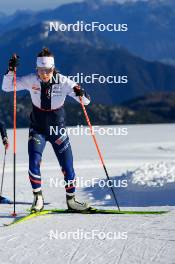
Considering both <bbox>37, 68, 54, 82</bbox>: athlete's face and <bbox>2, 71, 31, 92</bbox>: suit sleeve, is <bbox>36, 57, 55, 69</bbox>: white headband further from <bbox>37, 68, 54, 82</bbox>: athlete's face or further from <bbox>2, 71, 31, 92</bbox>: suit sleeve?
<bbox>2, 71, 31, 92</bbox>: suit sleeve

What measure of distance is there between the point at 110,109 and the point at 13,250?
161685mm

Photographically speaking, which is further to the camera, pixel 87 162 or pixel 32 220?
pixel 87 162

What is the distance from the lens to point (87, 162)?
2073cm

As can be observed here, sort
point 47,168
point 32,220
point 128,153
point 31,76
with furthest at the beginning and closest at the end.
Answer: point 128,153 → point 47,168 → point 31,76 → point 32,220

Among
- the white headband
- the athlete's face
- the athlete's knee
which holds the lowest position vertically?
the athlete's knee

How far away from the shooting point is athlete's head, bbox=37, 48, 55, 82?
7.32 m

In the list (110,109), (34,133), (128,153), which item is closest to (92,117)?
(110,109)

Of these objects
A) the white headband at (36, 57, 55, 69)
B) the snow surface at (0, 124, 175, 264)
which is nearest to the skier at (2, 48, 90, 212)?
the white headband at (36, 57, 55, 69)

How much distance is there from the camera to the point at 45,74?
7352 millimetres

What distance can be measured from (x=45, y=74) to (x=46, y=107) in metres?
0.44

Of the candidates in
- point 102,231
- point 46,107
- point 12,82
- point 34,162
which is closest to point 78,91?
point 46,107

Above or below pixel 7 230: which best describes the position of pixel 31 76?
above

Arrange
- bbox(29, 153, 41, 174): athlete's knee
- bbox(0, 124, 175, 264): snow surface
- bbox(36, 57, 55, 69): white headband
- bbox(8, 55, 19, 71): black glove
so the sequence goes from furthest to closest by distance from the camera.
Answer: bbox(8, 55, 19, 71): black glove < bbox(29, 153, 41, 174): athlete's knee < bbox(36, 57, 55, 69): white headband < bbox(0, 124, 175, 264): snow surface

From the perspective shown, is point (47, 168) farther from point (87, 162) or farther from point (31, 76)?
point (31, 76)
